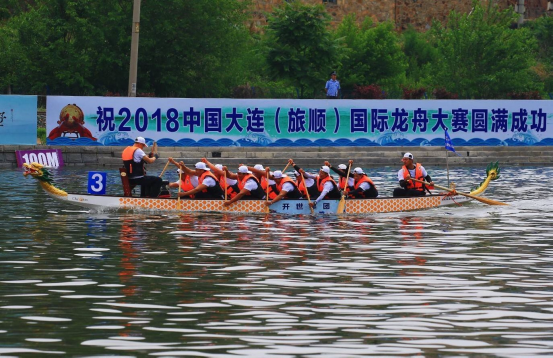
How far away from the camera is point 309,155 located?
38969 mm

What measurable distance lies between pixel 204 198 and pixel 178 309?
1155cm

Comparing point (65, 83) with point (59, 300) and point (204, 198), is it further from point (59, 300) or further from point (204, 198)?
point (59, 300)

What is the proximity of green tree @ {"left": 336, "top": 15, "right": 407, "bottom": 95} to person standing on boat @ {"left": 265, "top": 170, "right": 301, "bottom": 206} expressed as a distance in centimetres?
2665

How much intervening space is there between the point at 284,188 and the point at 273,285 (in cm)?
975

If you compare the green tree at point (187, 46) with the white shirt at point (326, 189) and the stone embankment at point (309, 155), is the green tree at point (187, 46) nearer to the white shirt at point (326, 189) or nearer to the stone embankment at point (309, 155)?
the stone embankment at point (309, 155)

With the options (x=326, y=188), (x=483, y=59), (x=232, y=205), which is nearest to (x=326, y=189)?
(x=326, y=188)

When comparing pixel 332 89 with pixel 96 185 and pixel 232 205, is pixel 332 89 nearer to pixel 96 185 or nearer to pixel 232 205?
pixel 232 205

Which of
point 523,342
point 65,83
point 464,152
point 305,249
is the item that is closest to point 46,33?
point 65,83

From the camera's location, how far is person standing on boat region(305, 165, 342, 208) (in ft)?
78.8

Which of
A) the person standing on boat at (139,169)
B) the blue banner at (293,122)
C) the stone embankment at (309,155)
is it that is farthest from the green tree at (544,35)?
the person standing on boat at (139,169)

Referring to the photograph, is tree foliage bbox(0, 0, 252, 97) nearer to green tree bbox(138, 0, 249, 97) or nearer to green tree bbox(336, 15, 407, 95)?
green tree bbox(138, 0, 249, 97)

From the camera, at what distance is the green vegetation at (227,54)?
43.8 m

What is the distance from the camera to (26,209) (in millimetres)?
24188

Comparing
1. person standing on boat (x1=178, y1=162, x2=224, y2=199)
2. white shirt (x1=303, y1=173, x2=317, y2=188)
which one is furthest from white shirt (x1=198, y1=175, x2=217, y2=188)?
white shirt (x1=303, y1=173, x2=317, y2=188)
